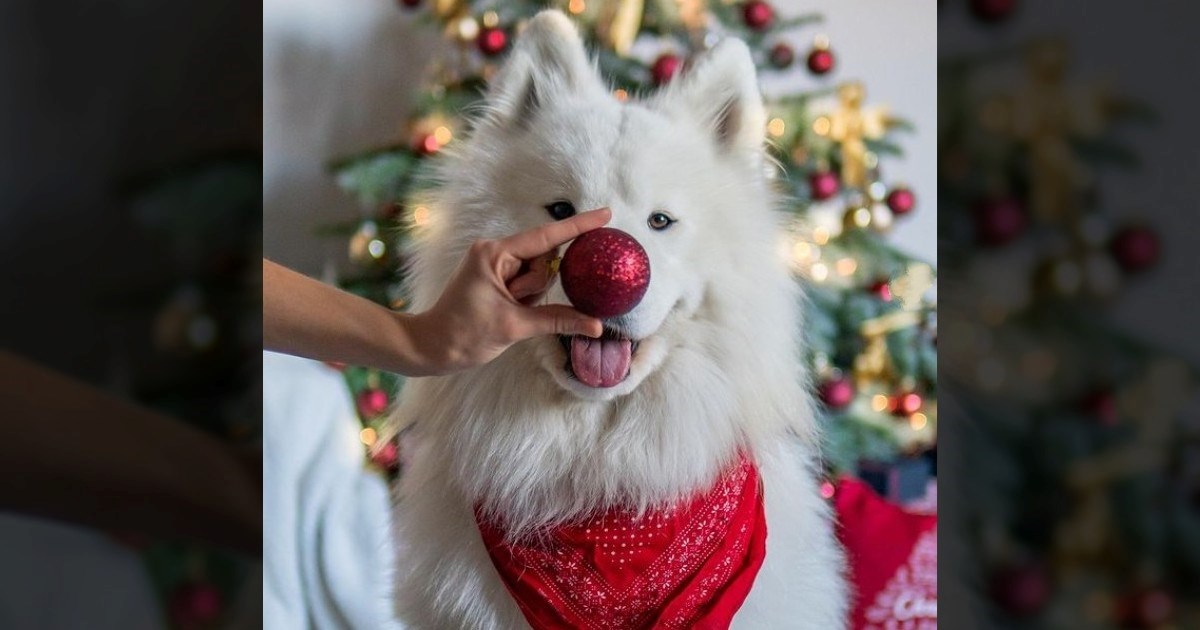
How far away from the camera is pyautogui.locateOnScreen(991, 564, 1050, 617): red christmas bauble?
0.19 metres

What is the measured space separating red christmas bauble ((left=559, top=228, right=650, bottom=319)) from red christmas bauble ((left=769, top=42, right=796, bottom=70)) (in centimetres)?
108

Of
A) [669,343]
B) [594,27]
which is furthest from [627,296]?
[594,27]

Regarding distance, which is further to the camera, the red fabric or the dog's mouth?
the red fabric

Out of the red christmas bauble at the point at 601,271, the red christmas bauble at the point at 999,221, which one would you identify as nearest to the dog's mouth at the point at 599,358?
the red christmas bauble at the point at 601,271

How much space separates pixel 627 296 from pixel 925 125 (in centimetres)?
130

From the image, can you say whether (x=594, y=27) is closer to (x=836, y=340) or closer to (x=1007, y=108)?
(x=836, y=340)

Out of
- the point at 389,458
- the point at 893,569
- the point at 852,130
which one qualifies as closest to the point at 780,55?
the point at 852,130

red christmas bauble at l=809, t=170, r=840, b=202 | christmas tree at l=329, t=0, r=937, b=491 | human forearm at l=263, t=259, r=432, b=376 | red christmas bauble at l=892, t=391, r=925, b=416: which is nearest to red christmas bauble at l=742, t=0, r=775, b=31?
christmas tree at l=329, t=0, r=937, b=491

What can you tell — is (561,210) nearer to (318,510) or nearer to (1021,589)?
(318,510)

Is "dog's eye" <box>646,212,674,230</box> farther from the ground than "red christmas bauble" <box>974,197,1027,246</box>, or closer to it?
closer to it

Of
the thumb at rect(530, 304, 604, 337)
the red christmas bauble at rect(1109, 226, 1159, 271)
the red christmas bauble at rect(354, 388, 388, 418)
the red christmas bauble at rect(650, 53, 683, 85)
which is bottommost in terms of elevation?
the red christmas bauble at rect(354, 388, 388, 418)

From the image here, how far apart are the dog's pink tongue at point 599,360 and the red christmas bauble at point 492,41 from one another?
3.05ft

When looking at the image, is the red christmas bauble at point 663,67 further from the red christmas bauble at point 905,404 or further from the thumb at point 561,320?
the thumb at point 561,320

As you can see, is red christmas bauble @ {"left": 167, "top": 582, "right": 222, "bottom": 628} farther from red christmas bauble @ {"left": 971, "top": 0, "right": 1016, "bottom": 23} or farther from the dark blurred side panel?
red christmas bauble @ {"left": 971, "top": 0, "right": 1016, "bottom": 23}
